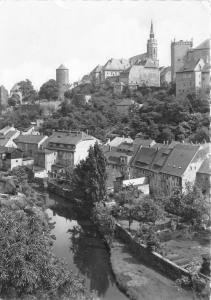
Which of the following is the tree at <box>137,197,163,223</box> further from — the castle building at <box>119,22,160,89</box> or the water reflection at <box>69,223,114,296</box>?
the castle building at <box>119,22,160,89</box>

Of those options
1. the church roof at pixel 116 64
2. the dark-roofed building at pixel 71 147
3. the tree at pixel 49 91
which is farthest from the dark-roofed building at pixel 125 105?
the church roof at pixel 116 64

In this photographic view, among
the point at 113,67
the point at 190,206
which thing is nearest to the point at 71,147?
the point at 190,206

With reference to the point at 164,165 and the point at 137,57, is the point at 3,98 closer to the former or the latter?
the point at 137,57

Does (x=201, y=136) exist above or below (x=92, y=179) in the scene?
above

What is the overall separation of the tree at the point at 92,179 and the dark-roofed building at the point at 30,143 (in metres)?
18.5

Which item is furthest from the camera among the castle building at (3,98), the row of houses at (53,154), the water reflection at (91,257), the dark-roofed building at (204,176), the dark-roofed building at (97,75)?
the dark-roofed building at (97,75)

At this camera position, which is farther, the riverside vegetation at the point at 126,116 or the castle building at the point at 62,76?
the castle building at the point at 62,76

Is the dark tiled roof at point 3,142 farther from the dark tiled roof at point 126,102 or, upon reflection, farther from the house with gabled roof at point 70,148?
the dark tiled roof at point 126,102

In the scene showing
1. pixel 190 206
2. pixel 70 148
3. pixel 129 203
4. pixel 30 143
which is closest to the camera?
pixel 190 206

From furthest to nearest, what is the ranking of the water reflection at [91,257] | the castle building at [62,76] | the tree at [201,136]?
the castle building at [62,76] < the tree at [201,136] < the water reflection at [91,257]

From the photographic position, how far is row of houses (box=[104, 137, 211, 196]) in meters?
30.5

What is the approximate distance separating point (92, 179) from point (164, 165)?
276 inches

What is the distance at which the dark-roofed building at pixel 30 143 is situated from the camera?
157 feet

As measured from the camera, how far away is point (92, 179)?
28391mm
